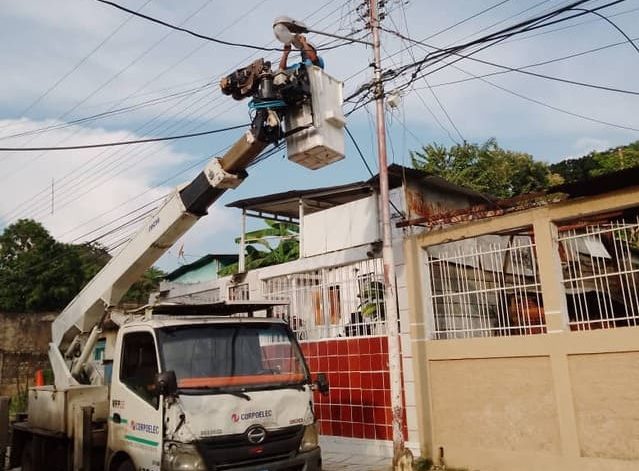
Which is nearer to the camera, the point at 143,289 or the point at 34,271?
the point at 34,271

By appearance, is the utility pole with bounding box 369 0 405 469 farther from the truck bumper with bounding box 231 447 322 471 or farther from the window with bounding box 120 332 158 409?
the window with bounding box 120 332 158 409

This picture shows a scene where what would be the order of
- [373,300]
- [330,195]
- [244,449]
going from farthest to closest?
[330,195] < [373,300] < [244,449]

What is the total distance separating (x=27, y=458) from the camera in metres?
7.90

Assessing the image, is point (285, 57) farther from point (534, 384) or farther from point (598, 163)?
point (598, 163)

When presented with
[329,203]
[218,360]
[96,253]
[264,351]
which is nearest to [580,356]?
[264,351]

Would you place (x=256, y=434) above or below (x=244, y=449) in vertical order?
above

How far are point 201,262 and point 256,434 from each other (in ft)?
73.3

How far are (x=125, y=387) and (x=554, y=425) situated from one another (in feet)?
16.8

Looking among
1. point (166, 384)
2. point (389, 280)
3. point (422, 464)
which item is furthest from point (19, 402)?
point (166, 384)

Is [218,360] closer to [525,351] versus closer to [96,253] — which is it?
[525,351]

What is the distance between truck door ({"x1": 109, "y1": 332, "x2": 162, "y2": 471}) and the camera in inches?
220

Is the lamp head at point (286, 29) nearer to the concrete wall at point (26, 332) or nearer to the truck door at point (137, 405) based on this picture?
the truck door at point (137, 405)

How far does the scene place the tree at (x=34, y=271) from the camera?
27797 millimetres

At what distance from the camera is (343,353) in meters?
9.77
